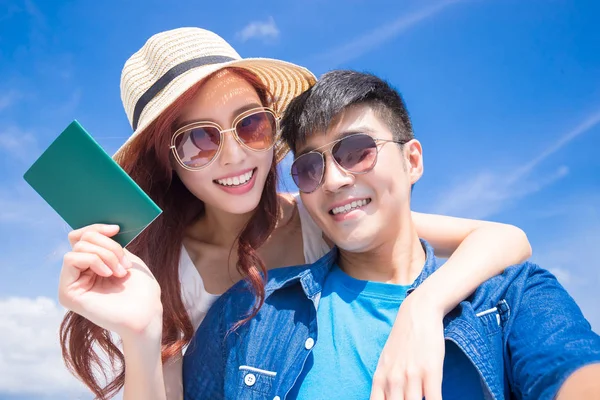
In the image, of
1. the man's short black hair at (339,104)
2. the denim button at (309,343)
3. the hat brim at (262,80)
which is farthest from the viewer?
the hat brim at (262,80)

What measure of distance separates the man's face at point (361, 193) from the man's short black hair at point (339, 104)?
1.8 inches

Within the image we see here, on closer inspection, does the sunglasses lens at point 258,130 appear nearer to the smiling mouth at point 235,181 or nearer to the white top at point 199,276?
the smiling mouth at point 235,181

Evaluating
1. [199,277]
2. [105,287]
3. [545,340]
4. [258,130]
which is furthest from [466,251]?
[105,287]

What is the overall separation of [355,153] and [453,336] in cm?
105

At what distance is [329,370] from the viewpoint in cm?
282

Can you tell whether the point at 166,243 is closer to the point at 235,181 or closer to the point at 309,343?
the point at 235,181

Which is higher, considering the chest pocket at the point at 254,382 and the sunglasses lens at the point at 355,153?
the sunglasses lens at the point at 355,153

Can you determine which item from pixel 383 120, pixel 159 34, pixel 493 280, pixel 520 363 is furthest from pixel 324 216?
pixel 159 34

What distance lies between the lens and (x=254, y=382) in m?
2.93

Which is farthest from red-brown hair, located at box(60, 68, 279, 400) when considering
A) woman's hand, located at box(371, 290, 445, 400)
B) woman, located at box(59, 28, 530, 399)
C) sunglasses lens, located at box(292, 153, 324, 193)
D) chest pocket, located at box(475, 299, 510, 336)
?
A: chest pocket, located at box(475, 299, 510, 336)

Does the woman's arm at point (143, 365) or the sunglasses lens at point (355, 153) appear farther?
the sunglasses lens at point (355, 153)

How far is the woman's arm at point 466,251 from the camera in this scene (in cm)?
281

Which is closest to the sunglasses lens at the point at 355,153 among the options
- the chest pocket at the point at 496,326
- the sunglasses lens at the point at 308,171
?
the sunglasses lens at the point at 308,171

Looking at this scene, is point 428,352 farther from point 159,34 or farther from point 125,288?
point 159,34
